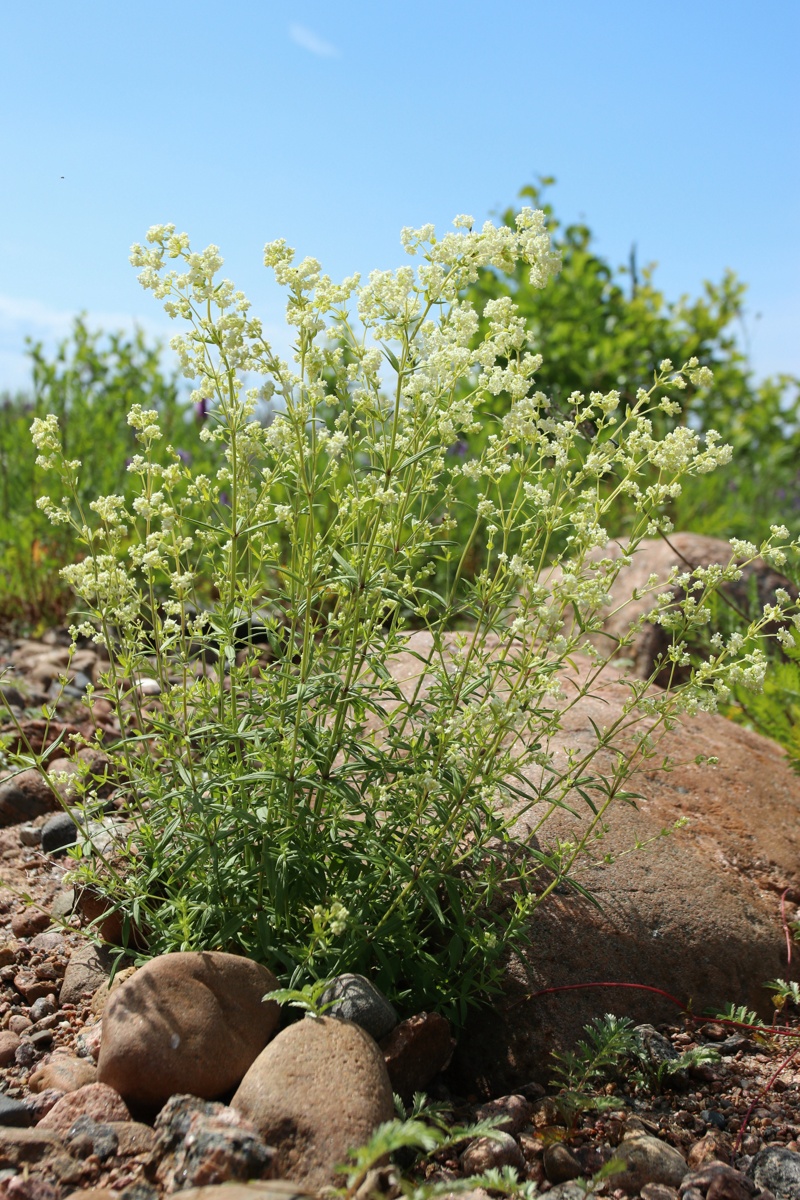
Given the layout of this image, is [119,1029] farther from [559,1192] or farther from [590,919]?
[590,919]

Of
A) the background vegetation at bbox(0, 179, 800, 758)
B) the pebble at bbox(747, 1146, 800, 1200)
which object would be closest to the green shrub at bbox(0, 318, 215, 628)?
the background vegetation at bbox(0, 179, 800, 758)

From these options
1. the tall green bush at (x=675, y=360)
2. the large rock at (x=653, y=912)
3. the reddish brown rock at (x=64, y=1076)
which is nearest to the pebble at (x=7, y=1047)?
the reddish brown rock at (x=64, y=1076)

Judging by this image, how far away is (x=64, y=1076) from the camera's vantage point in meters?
3.03

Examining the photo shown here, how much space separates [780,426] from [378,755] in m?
12.2

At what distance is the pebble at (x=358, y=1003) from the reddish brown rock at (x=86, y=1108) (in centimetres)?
58

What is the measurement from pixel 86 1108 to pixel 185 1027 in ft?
1.01

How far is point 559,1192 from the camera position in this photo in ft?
8.82

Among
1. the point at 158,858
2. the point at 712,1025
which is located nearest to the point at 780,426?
the point at 712,1025

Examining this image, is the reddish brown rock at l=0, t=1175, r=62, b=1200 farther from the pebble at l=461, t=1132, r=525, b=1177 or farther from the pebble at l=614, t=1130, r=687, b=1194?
the pebble at l=614, t=1130, r=687, b=1194

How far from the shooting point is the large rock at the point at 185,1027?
2.84m

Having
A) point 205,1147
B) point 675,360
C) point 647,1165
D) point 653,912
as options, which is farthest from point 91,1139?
point 675,360

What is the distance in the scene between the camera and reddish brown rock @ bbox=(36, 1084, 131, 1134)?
2771 millimetres

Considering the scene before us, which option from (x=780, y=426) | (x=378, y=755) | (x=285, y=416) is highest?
(x=780, y=426)

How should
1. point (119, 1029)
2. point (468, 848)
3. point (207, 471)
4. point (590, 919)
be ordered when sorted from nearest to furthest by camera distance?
point (119, 1029) → point (468, 848) → point (590, 919) → point (207, 471)
